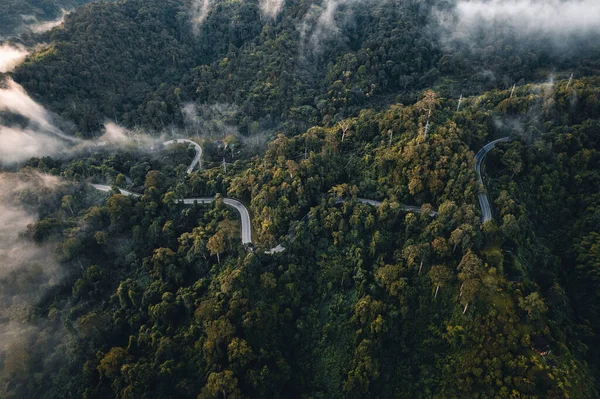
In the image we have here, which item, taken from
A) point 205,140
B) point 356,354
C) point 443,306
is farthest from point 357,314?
point 205,140

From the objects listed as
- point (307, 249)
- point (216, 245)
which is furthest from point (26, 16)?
point (307, 249)

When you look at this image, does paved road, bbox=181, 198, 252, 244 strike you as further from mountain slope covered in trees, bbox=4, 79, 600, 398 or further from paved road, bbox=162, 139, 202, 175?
paved road, bbox=162, 139, 202, 175

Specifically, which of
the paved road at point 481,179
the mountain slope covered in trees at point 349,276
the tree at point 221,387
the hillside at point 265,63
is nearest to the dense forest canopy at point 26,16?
the hillside at point 265,63

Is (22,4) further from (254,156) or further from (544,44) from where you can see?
(544,44)

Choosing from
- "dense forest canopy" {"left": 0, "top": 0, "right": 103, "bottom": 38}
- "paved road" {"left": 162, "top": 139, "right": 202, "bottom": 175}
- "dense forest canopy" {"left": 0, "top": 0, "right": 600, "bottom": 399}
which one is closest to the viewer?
"dense forest canopy" {"left": 0, "top": 0, "right": 600, "bottom": 399}

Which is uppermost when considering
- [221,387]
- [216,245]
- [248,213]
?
[216,245]

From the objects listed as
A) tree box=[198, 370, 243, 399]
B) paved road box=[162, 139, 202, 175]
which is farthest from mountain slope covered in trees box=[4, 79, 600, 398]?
paved road box=[162, 139, 202, 175]

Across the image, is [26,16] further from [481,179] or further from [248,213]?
[481,179]
